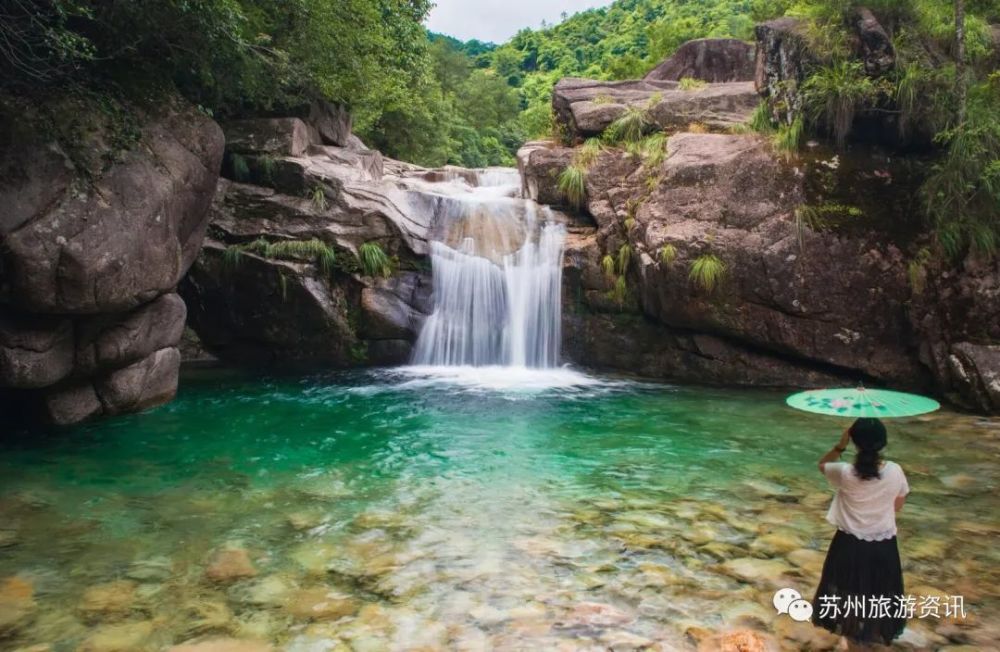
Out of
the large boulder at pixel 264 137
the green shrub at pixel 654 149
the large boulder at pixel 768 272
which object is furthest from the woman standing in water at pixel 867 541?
the large boulder at pixel 264 137

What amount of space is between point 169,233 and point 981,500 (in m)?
9.47

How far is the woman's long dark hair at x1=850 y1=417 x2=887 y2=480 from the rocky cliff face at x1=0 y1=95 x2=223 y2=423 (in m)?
7.77

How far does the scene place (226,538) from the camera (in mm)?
5180

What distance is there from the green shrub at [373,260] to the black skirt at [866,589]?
1036 centimetres

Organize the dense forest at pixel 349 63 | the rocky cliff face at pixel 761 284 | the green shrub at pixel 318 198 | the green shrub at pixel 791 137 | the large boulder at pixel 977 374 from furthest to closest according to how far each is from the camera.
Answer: the green shrub at pixel 318 198, the green shrub at pixel 791 137, the rocky cliff face at pixel 761 284, the large boulder at pixel 977 374, the dense forest at pixel 349 63

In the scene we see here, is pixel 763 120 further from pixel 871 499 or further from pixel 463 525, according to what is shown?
pixel 871 499

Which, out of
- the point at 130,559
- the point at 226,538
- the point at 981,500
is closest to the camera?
the point at 130,559

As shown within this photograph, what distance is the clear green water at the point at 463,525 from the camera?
3.94 metres

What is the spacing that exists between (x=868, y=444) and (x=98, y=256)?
789cm

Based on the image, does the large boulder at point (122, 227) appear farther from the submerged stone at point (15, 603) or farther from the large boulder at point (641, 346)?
the large boulder at point (641, 346)

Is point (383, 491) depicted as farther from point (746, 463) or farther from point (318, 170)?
point (318, 170)

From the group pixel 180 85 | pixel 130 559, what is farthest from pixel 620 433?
pixel 180 85

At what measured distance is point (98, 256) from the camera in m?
7.59

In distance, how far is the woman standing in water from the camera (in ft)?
10.9
